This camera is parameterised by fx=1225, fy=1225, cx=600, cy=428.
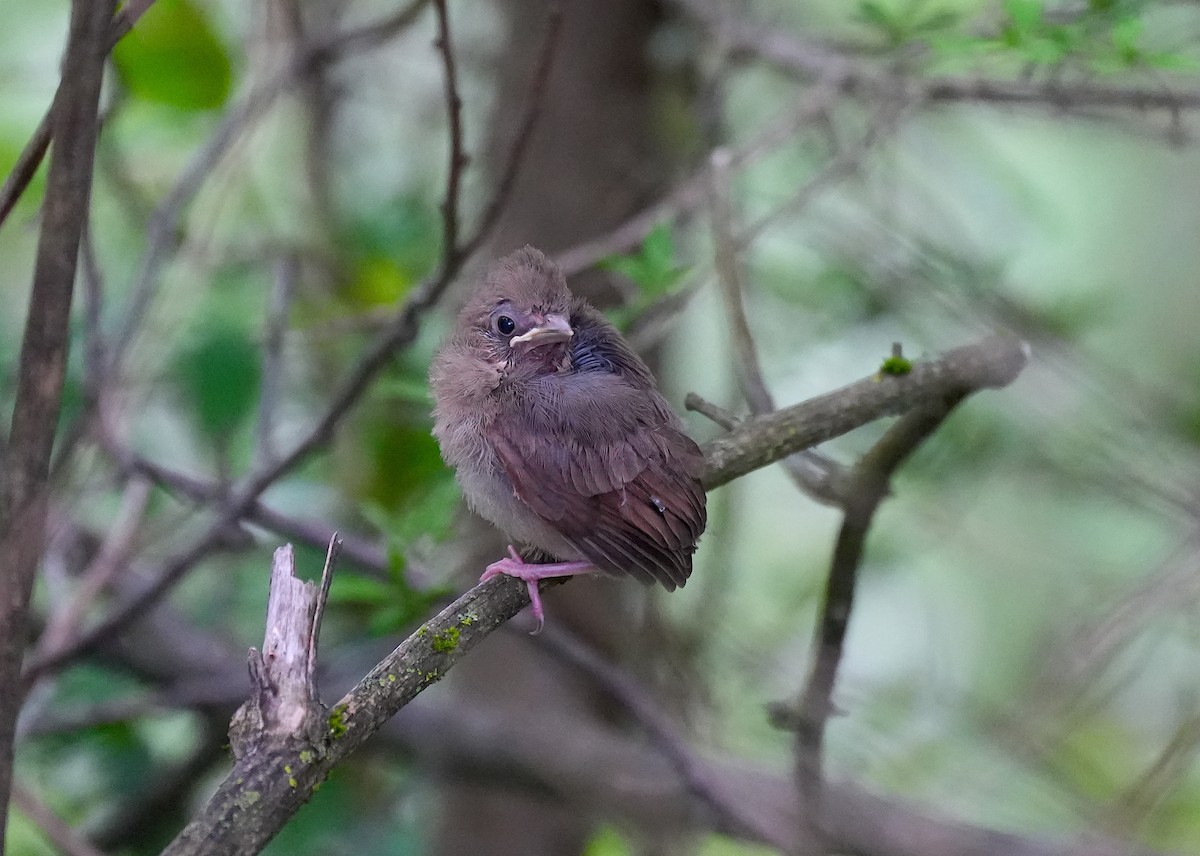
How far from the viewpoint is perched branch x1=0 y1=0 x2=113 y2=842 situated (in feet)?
4.37

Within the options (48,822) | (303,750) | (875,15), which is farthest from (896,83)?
(48,822)

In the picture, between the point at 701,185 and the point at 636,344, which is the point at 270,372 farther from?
the point at 701,185

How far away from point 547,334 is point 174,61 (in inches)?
74.6

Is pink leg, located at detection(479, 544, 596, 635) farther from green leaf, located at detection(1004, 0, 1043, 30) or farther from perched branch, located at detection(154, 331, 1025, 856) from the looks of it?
green leaf, located at detection(1004, 0, 1043, 30)

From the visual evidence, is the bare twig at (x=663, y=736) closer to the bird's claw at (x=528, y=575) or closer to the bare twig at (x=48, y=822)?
the bird's claw at (x=528, y=575)

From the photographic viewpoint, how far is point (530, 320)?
2.46 m

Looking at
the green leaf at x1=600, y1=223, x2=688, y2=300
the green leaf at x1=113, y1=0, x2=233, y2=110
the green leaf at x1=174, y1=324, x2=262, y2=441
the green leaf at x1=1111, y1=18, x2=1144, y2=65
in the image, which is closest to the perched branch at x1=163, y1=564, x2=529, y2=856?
the green leaf at x1=600, y1=223, x2=688, y2=300

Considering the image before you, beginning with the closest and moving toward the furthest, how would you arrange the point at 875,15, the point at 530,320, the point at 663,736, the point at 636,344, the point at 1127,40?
the point at 1127,40, the point at 530,320, the point at 875,15, the point at 663,736, the point at 636,344

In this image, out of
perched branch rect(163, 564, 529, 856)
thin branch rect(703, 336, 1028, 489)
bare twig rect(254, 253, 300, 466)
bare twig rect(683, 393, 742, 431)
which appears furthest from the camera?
bare twig rect(254, 253, 300, 466)

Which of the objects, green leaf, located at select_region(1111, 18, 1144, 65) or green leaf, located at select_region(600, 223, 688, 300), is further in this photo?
green leaf, located at select_region(600, 223, 688, 300)

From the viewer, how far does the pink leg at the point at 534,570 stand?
2029 millimetres

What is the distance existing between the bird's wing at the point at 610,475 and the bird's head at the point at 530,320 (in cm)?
14

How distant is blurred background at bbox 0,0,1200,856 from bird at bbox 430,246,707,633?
0.71ft

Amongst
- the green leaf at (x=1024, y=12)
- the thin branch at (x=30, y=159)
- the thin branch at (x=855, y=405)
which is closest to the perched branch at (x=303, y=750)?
the thin branch at (x=855, y=405)
